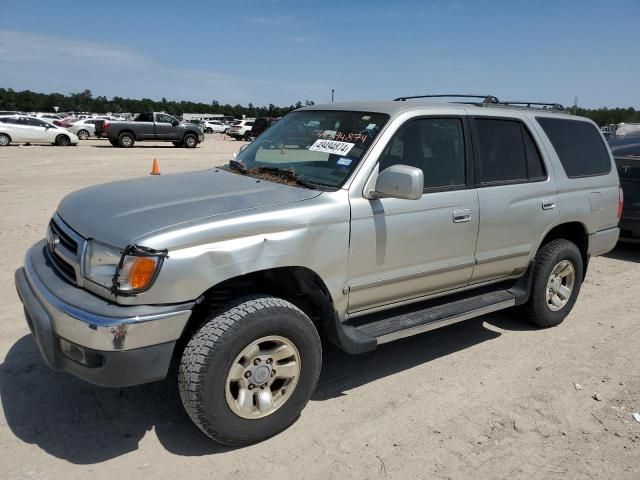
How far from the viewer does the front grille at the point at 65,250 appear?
2.93 meters

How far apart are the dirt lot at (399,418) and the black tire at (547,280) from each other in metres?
0.14

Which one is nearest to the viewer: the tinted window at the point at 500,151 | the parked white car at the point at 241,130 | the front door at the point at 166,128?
the tinted window at the point at 500,151

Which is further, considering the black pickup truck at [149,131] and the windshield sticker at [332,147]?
the black pickup truck at [149,131]

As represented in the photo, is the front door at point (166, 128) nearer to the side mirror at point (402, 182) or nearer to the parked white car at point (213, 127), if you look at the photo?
the side mirror at point (402, 182)

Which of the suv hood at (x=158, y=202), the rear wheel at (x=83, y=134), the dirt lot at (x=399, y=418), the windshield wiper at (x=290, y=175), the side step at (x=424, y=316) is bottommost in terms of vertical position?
the dirt lot at (x=399, y=418)

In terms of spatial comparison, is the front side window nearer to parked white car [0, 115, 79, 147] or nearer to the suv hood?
parked white car [0, 115, 79, 147]

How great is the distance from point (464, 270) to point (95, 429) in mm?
2755

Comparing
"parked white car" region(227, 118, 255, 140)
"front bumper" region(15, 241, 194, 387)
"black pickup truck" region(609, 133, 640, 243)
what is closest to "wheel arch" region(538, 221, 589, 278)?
"black pickup truck" region(609, 133, 640, 243)

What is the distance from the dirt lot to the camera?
2959mm

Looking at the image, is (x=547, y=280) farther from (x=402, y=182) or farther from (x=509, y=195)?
(x=402, y=182)

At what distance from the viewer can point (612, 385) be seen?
3.98 metres

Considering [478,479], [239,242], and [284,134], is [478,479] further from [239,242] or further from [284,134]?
[284,134]

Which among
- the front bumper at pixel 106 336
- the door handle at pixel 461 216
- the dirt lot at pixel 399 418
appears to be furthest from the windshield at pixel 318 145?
the dirt lot at pixel 399 418

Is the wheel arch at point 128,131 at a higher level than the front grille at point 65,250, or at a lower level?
lower
